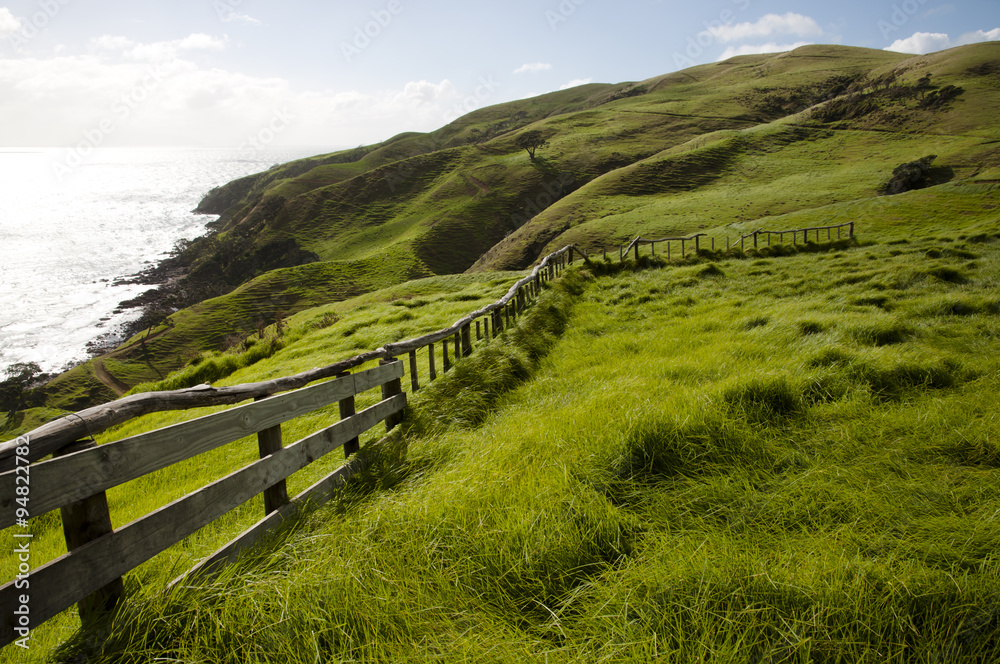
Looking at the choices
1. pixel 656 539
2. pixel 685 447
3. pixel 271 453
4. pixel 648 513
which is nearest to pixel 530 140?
pixel 685 447

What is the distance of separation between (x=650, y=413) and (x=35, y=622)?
12.6ft

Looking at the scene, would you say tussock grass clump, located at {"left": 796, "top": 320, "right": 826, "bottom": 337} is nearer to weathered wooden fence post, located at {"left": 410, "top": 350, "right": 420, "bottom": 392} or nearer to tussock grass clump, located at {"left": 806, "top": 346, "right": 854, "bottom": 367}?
tussock grass clump, located at {"left": 806, "top": 346, "right": 854, "bottom": 367}

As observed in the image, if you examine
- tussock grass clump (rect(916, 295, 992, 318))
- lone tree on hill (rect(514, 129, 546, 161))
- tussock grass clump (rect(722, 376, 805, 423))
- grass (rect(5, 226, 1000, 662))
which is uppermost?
lone tree on hill (rect(514, 129, 546, 161))

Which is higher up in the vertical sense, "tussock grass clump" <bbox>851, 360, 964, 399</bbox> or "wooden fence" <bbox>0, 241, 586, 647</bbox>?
"wooden fence" <bbox>0, 241, 586, 647</bbox>

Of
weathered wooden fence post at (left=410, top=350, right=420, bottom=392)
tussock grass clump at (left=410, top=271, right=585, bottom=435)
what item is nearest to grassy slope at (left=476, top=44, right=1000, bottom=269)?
tussock grass clump at (left=410, top=271, right=585, bottom=435)

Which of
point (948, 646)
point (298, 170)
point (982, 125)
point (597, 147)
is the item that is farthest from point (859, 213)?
point (298, 170)

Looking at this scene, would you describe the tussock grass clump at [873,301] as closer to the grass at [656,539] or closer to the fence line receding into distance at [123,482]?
the grass at [656,539]

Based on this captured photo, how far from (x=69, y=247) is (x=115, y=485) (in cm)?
15959

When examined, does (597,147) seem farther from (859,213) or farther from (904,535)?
(904,535)

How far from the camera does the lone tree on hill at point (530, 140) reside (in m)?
109

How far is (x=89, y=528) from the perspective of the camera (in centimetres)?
214

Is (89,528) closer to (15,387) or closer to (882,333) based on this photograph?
(882,333)

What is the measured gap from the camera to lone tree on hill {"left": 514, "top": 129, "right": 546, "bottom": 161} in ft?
358

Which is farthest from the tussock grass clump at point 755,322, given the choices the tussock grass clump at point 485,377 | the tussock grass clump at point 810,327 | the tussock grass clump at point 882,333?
the tussock grass clump at point 485,377
